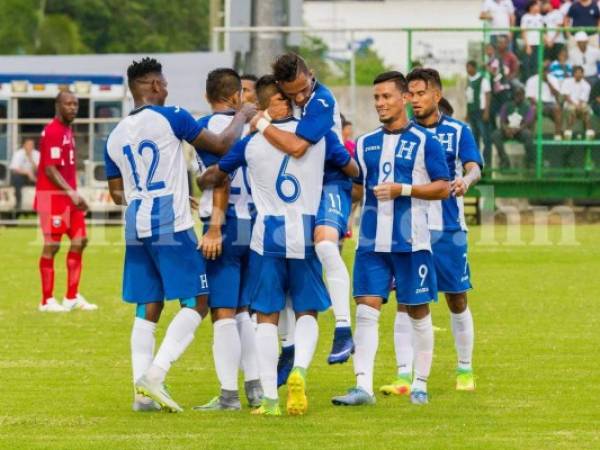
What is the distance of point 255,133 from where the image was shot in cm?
916

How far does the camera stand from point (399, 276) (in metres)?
9.59

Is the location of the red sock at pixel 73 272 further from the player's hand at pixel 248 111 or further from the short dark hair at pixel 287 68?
the short dark hair at pixel 287 68

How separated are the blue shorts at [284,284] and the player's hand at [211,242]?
22cm

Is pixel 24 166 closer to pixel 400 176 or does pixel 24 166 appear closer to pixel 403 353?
pixel 403 353

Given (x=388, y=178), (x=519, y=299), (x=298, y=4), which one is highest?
(x=298, y=4)

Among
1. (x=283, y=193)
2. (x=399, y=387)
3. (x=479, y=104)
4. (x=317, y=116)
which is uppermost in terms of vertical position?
(x=479, y=104)

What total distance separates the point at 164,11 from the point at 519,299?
182 ft

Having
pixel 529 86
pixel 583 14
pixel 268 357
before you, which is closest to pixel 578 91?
pixel 529 86

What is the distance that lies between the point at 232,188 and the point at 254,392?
52.0 inches

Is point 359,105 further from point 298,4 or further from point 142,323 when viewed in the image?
point 142,323

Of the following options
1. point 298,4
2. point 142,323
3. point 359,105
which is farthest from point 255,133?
point 359,105

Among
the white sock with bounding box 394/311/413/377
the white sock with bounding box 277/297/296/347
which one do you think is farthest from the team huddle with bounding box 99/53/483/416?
the white sock with bounding box 277/297/296/347

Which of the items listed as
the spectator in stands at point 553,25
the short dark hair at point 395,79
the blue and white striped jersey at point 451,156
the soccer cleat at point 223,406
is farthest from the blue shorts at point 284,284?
the spectator in stands at point 553,25

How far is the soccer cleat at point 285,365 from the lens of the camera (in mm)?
10148
